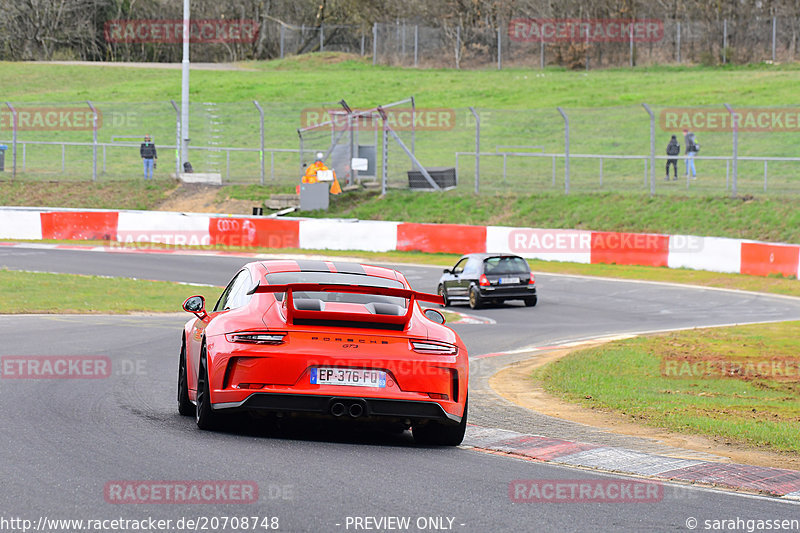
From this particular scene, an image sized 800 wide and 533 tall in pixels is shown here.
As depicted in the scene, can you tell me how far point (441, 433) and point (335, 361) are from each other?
3.59 ft

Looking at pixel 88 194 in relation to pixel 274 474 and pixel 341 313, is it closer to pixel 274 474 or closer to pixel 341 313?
pixel 341 313

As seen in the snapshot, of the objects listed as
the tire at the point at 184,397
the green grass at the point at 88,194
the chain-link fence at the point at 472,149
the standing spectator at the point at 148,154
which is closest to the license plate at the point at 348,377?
the tire at the point at 184,397

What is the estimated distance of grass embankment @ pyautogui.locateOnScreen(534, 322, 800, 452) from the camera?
34.1ft

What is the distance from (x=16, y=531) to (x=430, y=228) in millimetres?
28252

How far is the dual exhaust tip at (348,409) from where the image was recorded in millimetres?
7793

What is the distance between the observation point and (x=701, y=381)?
13.8 meters

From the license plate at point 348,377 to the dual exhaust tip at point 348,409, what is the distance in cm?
13

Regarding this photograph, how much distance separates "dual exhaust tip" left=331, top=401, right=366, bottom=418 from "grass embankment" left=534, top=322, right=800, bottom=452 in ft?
11.4

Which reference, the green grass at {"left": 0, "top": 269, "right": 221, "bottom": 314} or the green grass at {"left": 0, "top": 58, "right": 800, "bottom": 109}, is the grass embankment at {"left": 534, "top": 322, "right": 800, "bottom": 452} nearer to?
the green grass at {"left": 0, "top": 269, "right": 221, "bottom": 314}

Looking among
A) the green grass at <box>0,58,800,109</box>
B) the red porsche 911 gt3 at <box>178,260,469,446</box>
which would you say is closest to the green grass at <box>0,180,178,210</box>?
the green grass at <box>0,58,800,109</box>

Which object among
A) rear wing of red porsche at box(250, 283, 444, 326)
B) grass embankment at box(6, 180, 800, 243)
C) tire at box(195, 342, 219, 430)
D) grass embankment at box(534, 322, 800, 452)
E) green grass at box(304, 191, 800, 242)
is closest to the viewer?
rear wing of red porsche at box(250, 283, 444, 326)

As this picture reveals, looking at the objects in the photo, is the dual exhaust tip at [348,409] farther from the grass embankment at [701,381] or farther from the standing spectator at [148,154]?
the standing spectator at [148,154]

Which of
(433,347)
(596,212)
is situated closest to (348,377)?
(433,347)

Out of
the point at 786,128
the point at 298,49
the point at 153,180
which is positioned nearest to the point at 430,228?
the point at 153,180
